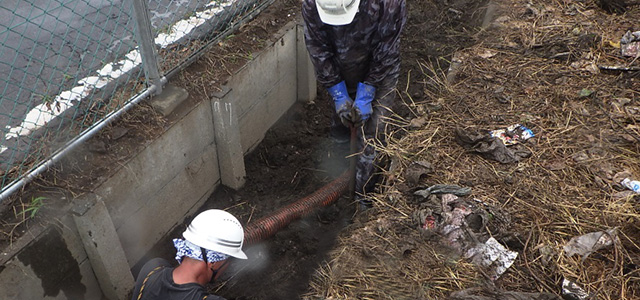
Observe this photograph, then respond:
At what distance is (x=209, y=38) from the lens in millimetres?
4742

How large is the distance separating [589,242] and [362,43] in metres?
2.18

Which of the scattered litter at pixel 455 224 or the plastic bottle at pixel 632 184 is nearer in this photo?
the scattered litter at pixel 455 224

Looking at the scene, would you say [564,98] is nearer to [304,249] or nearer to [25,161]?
[304,249]

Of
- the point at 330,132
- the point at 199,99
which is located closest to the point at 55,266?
the point at 199,99

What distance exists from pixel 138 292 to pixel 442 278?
169 cm

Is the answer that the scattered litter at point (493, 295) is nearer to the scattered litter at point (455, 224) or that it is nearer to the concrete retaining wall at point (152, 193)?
the scattered litter at point (455, 224)

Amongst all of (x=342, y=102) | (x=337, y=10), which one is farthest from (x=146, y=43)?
(x=342, y=102)

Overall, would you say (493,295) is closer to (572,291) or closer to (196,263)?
(572,291)

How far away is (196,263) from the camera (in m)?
2.69

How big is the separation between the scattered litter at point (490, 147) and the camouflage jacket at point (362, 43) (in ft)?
2.77

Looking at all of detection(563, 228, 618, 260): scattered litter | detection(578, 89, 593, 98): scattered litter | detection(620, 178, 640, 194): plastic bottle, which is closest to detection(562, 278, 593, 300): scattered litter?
detection(563, 228, 618, 260): scattered litter

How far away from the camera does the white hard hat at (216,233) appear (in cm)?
272

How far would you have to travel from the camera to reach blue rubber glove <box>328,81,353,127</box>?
4.06 m

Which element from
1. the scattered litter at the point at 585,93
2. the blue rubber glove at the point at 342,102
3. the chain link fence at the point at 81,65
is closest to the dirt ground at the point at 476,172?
the scattered litter at the point at 585,93
